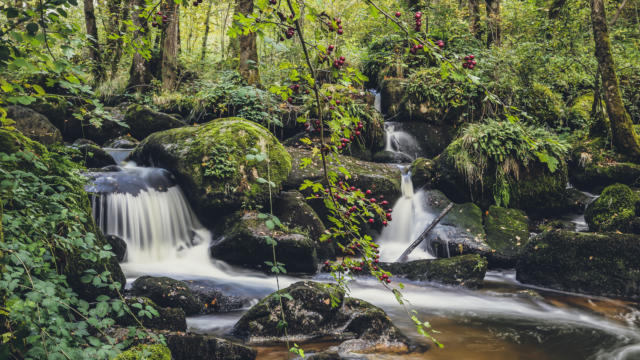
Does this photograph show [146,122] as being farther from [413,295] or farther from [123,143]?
[413,295]

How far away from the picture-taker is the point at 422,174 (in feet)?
31.2

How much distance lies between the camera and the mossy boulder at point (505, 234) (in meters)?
7.59

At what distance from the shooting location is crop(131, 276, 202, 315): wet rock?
491 cm

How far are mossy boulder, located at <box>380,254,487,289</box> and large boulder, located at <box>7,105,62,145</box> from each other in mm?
8064

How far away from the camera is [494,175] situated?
9.13 m

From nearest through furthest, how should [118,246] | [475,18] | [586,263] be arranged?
1. [586,263]
2. [118,246]
3. [475,18]

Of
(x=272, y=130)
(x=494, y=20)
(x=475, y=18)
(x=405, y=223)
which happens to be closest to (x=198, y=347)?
(x=405, y=223)

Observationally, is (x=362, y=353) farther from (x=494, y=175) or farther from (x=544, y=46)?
(x=544, y=46)

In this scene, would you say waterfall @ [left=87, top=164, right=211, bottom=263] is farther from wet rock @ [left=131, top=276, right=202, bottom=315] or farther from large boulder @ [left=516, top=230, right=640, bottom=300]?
large boulder @ [left=516, top=230, right=640, bottom=300]

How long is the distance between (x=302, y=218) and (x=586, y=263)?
16.3ft

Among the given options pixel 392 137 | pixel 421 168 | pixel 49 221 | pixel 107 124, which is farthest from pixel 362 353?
pixel 107 124

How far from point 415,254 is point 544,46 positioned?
27.9 ft

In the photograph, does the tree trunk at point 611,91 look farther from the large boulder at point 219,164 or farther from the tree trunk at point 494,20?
the large boulder at point 219,164

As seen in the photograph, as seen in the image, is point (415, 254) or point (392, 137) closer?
point (415, 254)
